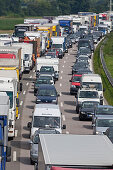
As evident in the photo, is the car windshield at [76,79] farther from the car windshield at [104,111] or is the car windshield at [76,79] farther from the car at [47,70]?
the car windshield at [104,111]

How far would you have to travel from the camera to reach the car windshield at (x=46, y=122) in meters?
26.9

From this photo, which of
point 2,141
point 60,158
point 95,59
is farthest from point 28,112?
point 95,59

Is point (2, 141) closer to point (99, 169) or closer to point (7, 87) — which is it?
point (99, 169)

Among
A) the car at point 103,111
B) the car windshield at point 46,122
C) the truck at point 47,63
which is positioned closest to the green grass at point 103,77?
the truck at point 47,63

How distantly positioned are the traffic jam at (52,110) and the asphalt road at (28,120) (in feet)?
0.15

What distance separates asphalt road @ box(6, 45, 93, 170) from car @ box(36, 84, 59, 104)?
0.89 m

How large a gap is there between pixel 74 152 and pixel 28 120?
2089 cm

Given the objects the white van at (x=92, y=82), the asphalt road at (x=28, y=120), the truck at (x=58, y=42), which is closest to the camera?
the asphalt road at (x=28, y=120)

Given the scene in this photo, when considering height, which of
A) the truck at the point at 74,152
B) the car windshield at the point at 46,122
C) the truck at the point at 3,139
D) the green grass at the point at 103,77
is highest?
the truck at the point at 74,152

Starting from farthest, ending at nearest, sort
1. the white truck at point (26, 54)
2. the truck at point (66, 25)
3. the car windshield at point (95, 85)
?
the truck at point (66, 25), the white truck at point (26, 54), the car windshield at point (95, 85)

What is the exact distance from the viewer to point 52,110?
27.8m

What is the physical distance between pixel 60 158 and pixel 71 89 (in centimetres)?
3308

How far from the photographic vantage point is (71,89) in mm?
45875

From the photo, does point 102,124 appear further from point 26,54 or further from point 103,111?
point 26,54
